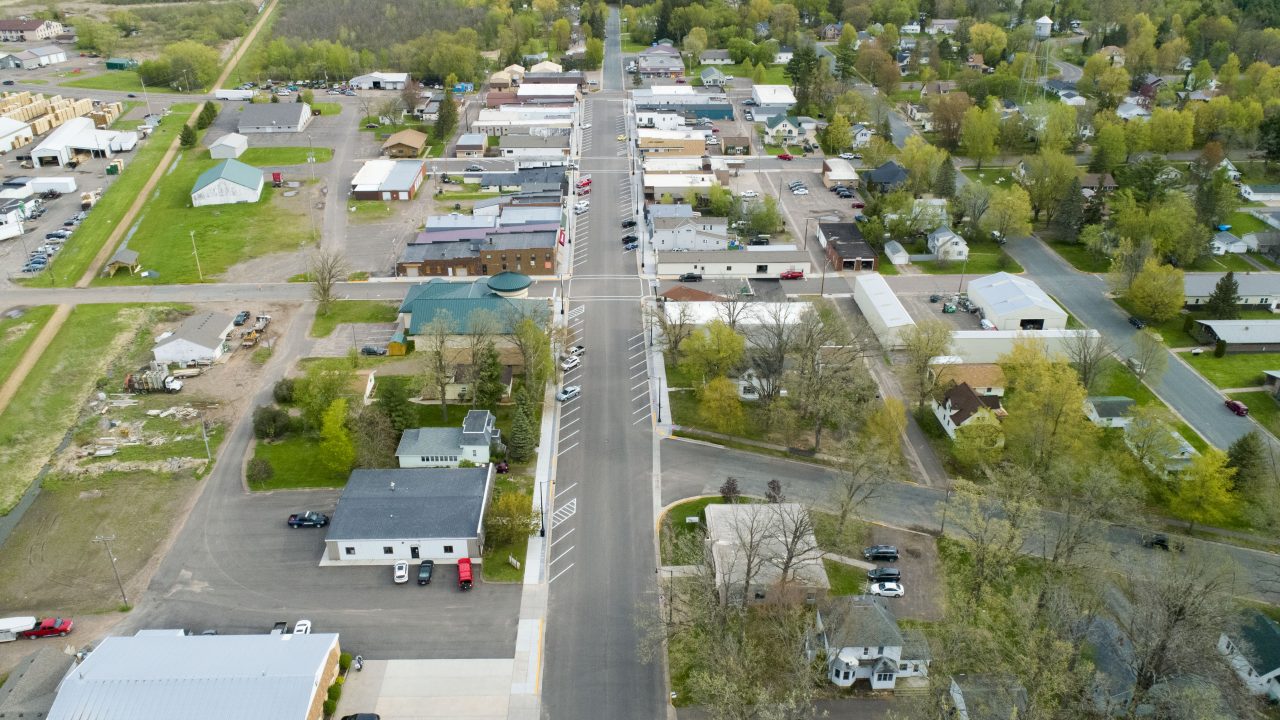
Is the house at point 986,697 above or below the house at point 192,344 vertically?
above

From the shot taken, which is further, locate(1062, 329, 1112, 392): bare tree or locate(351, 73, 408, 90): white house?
locate(351, 73, 408, 90): white house

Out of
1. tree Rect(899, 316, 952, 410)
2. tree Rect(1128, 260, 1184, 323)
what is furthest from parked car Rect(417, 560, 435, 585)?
tree Rect(1128, 260, 1184, 323)

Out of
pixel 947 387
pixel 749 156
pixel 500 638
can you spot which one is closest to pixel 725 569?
pixel 500 638

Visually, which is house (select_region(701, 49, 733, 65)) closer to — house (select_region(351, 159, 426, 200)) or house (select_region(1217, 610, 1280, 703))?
house (select_region(351, 159, 426, 200))

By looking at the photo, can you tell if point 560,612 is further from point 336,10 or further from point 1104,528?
point 336,10

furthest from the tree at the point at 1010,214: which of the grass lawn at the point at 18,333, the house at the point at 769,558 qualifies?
the grass lawn at the point at 18,333

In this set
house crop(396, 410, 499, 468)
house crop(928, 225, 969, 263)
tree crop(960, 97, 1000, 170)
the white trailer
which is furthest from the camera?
tree crop(960, 97, 1000, 170)

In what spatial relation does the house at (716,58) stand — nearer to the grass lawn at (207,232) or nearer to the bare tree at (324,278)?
the grass lawn at (207,232)
